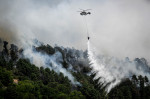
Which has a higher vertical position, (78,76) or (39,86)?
(78,76)

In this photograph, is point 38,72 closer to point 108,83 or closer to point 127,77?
point 108,83

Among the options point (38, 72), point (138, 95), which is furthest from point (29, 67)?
point (138, 95)

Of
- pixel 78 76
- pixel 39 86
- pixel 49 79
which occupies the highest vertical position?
pixel 78 76

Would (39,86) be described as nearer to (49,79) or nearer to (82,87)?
(49,79)

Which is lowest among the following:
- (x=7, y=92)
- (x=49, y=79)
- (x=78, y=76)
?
(x=7, y=92)

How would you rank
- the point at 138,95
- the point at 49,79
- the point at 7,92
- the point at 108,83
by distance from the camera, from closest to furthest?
the point at 7,92 < the point at 49,79 < the point at 138,95 < the point at 108,83

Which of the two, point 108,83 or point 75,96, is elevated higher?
point 108,83

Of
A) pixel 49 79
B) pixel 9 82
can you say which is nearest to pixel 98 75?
pixel 49 79

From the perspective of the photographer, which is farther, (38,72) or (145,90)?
(145,90)

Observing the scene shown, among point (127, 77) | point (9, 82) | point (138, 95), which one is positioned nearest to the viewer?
point (9, 82)
